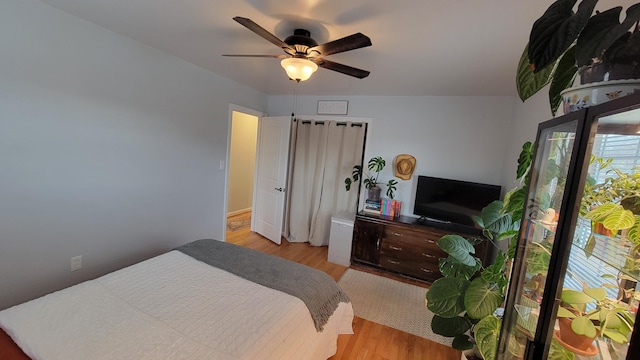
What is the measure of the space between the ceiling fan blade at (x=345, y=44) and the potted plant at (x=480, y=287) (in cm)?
115

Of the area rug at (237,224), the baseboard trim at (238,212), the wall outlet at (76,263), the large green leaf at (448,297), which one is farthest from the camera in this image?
the baseboard trim at (238,212)

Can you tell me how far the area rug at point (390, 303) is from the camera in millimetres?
2217

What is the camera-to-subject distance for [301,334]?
53.9 inches

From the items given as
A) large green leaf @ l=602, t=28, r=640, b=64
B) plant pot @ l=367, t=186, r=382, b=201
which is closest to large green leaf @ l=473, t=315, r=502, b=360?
large green leaf @ l=602, t=28, r=640, b=64

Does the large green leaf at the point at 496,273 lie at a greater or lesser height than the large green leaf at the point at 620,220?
lesser

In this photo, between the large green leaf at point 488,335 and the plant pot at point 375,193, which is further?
the plant pot at point 375,193

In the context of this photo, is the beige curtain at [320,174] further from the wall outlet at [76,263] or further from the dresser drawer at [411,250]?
the wall outlet at [76,263]

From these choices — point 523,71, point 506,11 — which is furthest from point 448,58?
point 523,71

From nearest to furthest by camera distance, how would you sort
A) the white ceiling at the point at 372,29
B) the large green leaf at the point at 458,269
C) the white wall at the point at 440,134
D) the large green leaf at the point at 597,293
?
the large green leaf at the point at 597,293, the white ceiling at the point at 372,29, the large green leaf at the point at 458,269, the white wall at the point at 440,134

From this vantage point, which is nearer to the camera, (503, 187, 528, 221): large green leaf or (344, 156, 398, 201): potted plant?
(503, 187, 528, 221): large green leaf

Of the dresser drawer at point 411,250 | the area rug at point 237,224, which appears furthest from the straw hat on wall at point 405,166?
the area rug at point 237,224

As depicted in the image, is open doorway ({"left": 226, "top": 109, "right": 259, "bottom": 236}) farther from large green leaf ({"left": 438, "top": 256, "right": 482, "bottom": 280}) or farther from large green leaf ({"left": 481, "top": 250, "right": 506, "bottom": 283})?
large green leaf ({"left": 481, "top": 250, "right": 506, "bottom": 283})

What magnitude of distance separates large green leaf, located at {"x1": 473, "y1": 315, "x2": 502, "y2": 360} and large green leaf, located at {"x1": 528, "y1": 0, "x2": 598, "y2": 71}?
133cm

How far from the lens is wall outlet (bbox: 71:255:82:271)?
6.60ft
